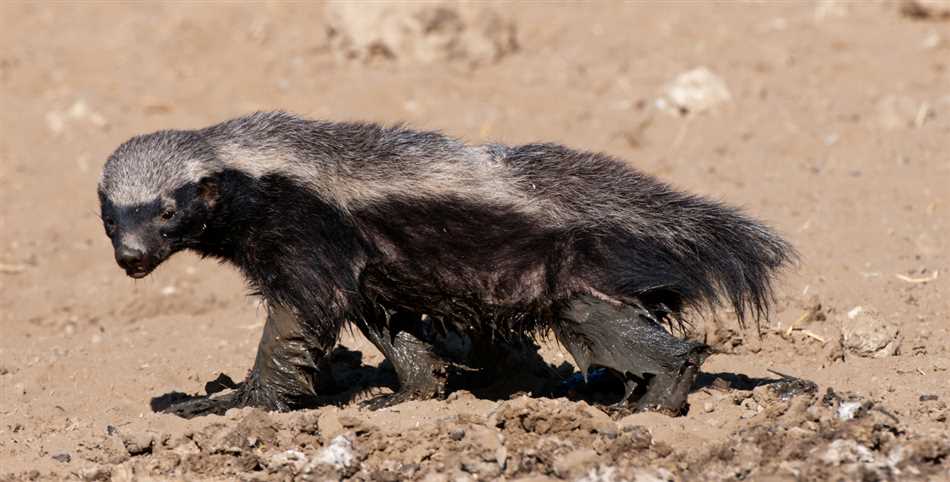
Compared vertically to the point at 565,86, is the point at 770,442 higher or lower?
lower

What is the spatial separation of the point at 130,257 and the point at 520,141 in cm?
607

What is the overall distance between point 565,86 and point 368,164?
694cm

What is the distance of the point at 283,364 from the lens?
7.19 metres

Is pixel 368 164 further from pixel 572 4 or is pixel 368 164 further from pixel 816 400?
pixel 572 4

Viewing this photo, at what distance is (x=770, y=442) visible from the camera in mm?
5883

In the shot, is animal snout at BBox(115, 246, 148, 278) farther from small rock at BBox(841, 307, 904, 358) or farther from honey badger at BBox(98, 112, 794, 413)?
small rock at BBox(841, 307, 904, 358)

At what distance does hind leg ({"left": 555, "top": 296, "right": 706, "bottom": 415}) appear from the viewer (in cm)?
684

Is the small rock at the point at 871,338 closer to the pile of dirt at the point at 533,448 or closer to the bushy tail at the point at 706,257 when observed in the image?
the bushy tail at the point at 706,257

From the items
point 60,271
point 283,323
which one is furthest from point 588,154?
point 60,271

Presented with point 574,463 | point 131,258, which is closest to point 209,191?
point 131,258

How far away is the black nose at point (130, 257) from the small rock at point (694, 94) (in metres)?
6.97

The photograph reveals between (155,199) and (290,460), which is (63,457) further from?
(155,199)

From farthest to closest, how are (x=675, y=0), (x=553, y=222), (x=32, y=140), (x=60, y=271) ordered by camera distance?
1. (x=675, y=0)
2. (x=32, y=140)
3. (x=60, y=271)
4. (x=553, y=222)

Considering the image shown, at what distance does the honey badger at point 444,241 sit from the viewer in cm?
692
